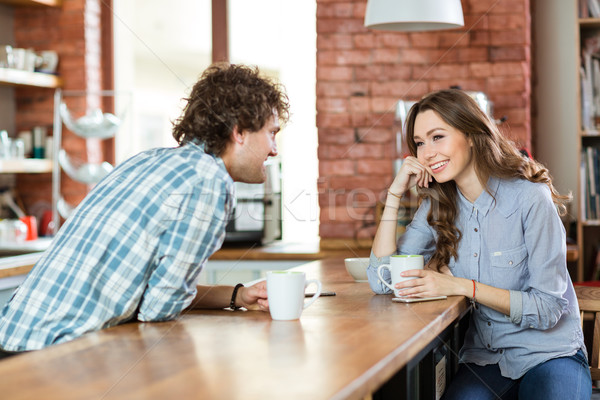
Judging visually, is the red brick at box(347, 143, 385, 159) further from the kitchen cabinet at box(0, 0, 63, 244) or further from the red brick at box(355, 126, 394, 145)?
the kitchen cabinet at box(0, 0, 63, 244)

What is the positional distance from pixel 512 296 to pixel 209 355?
872 millimetres

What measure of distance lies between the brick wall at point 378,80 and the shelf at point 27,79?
152 centimetres

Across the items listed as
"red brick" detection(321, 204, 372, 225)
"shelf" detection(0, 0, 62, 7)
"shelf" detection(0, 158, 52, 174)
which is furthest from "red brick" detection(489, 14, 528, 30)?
"shelf" detection(0, 158, 52, 174)

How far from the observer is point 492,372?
1.81 meters

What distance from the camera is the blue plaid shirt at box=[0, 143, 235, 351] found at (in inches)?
54.4

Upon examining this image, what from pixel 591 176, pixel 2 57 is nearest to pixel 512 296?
pixel 591 176

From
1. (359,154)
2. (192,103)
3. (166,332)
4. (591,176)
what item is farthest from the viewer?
(359,154)

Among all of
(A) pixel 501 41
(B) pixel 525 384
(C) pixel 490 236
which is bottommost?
(B) pixel 525 384

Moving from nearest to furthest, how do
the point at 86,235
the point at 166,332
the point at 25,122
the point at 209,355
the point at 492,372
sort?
the point at 209,355 < the point at 166,332 < the point at 86,235 < the point at 492,372 < the point at 25,122

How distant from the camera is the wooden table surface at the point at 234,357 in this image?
3.03ft

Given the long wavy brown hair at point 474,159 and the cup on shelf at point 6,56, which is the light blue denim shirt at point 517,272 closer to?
the long wavy brown hair at point 474,159

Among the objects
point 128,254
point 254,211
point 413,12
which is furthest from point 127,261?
point 254,211

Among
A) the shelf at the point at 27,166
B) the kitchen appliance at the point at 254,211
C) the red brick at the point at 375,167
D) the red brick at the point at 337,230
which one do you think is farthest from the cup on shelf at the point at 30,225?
the red brick at the point at 375,167

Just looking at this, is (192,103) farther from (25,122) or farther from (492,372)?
(25,122)
